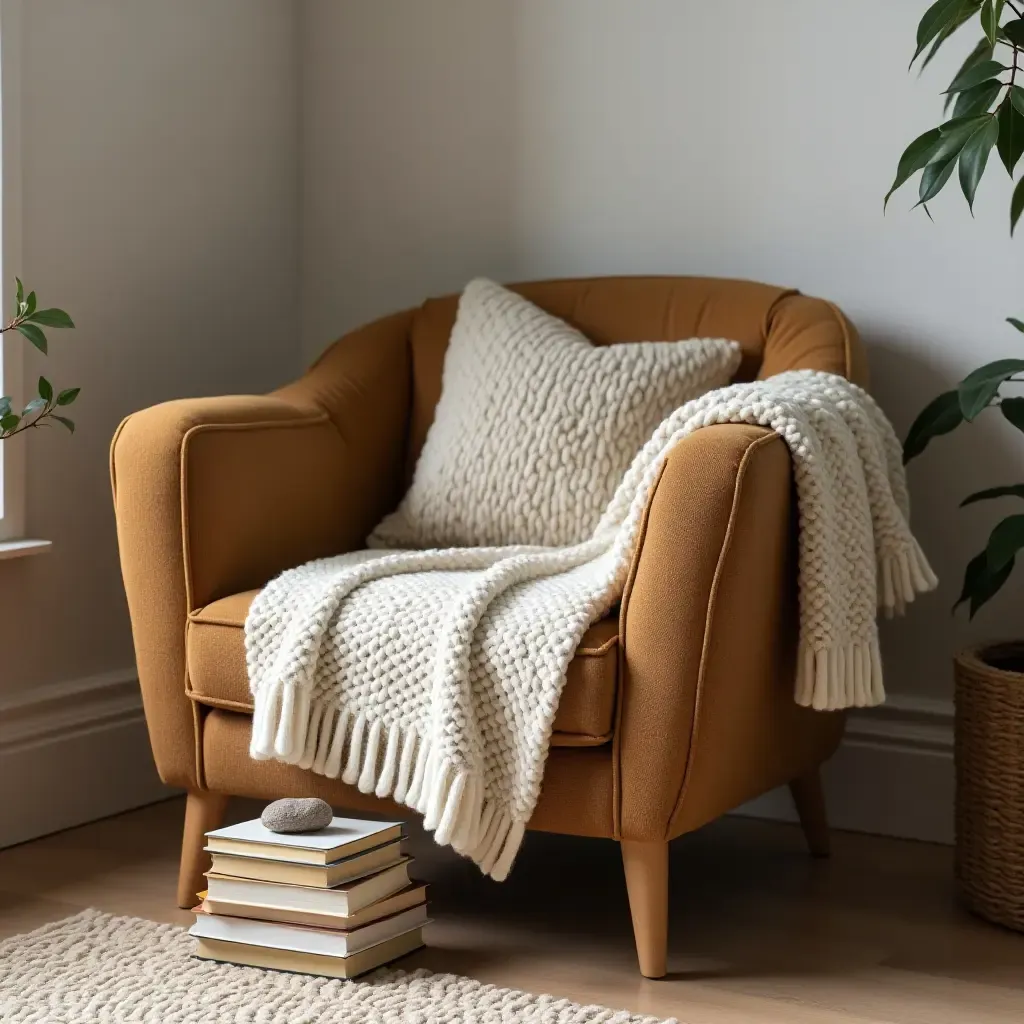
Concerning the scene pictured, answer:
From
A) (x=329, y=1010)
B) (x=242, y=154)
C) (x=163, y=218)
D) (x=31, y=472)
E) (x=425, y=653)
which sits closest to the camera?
(x=329, y=1010)

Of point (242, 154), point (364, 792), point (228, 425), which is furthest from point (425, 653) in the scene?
point (242, 154)

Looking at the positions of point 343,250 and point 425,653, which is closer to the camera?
point 425,653

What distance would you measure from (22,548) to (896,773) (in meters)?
1.45

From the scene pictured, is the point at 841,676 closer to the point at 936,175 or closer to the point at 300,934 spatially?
the point at 936,175

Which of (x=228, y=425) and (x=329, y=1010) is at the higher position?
(x=228, y=425)

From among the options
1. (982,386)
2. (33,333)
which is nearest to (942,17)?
(982,386)

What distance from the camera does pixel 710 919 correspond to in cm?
201

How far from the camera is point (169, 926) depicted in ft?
6.31

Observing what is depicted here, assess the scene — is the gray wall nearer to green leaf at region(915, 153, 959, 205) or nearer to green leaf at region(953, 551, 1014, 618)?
green leaf at region(953, 551, 1014, 618)

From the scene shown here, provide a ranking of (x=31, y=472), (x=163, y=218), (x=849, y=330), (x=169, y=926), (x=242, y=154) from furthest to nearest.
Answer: (x=242, y=154) → (x=163, y=218) → (x=31, y=472) → (x=849, y=330) → (x=169, y=926)

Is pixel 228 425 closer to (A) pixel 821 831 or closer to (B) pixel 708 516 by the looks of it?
(B) pixel 708 516

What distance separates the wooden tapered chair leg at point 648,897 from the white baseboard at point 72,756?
109cm

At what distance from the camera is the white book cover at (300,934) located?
174 cm

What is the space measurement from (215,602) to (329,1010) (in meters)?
0.56
